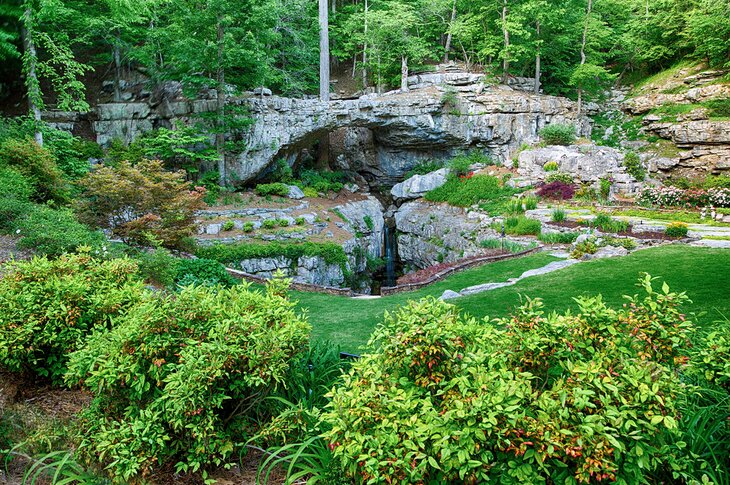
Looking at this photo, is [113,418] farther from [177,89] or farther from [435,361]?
[177,89]

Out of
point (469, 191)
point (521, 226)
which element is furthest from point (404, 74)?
point (521, 226)

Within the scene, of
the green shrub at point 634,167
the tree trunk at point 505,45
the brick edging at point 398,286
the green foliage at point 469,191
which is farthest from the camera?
the tree trunk at point 505,45

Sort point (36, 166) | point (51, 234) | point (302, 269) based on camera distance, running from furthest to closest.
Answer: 1. point (302, 269)
2. point (36, 166)
3. point (51, 234)

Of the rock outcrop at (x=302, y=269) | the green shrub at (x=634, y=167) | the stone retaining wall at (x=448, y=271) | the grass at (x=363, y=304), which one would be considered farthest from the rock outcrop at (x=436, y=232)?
the green shrub at (x=634, y=167)

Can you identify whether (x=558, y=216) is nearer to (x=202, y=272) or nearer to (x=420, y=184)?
(x=420, y=184)

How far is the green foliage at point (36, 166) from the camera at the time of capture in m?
10.3

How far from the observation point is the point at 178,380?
102 inches

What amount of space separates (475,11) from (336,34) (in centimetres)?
839

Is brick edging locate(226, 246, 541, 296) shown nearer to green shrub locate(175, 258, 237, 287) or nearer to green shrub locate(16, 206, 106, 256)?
green shrub locate(175, 258, 237, 287)

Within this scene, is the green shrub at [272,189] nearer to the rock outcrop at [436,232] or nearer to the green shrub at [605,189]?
the rock outcrop at [436,232]

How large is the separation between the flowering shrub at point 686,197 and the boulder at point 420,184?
9.18m

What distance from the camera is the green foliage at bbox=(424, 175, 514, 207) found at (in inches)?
747

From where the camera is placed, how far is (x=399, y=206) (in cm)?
2381

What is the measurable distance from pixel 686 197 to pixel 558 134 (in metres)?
6.52
